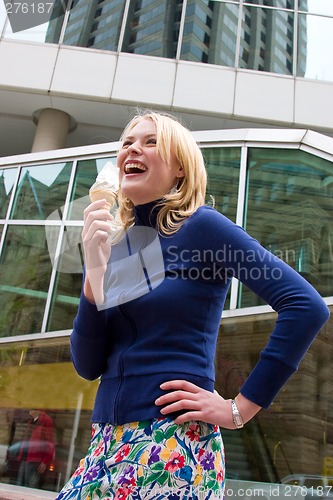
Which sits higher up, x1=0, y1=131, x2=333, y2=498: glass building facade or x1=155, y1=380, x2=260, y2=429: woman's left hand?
x1=0, y1=131, x2=333, y2=498: glass building facade

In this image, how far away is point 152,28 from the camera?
12.2m

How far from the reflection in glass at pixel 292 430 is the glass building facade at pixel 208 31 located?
8.20 m

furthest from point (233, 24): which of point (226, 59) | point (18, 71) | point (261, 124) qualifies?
point (18, 71)

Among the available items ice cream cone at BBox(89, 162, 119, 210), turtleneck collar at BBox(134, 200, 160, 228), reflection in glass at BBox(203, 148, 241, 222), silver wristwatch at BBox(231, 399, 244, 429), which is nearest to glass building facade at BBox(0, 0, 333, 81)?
reflection in glass at BBox(203, 148, 241, 222)

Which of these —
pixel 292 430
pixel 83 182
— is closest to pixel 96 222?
pixel 292 430

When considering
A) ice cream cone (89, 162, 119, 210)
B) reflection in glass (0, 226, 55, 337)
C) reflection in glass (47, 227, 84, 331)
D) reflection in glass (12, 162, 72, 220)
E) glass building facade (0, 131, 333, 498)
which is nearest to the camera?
ice cream cone (89, 162, 119, 210)

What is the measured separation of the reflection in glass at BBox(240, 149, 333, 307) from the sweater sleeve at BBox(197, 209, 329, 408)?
4.56 meters

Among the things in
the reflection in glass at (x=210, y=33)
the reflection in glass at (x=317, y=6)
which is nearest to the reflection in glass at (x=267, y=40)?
the reflection in glass at (x=210, y=33)

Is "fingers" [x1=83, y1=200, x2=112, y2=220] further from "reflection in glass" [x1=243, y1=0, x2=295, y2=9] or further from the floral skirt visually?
"reflection in glass" [x1=243, y1=0, x2=295, y2=9]

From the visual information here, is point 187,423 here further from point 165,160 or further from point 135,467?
point 165,160

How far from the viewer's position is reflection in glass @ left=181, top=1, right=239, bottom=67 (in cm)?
1184

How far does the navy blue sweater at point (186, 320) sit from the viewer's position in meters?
1.22

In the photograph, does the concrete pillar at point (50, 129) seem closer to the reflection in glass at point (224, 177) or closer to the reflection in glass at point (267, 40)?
the reflection in glass at point (267, 40)

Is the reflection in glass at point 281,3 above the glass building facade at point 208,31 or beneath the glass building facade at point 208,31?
above
